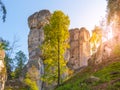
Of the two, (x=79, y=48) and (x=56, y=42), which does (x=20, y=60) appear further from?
(x=56, y=42)

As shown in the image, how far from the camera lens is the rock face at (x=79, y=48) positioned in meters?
109

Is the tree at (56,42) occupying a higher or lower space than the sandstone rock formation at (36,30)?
lower

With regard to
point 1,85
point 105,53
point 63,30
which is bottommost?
point 1,85

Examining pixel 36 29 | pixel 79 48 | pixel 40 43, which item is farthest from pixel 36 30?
pixel 79 48

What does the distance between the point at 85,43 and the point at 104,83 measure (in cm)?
8519

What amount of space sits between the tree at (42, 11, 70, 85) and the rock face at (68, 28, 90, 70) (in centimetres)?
5640

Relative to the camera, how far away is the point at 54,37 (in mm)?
51062

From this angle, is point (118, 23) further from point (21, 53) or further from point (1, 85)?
point (21, 53)

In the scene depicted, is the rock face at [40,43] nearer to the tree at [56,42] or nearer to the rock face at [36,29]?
the rock face at [36,29]

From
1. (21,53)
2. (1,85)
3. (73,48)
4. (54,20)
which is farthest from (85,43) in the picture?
(54,20)

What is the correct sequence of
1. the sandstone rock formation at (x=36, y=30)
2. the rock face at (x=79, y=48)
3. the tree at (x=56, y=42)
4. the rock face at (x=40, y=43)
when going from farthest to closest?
the rock face at (x=79, y=48) < the sandstone rock formation at (x=36, y=30) < the rock face at (x=40, y=43) < the tree at (x=56, y=42)

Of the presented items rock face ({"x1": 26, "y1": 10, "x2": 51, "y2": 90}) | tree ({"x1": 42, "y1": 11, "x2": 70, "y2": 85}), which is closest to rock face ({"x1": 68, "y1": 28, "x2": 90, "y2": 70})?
rock face ({"x1": 26, "y1": 10, "x2": 51, "y2": 90})

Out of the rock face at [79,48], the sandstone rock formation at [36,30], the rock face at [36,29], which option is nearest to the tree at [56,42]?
the sandstone rock formation at [36,30]

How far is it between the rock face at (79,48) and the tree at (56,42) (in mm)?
56397
